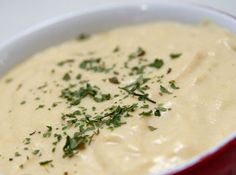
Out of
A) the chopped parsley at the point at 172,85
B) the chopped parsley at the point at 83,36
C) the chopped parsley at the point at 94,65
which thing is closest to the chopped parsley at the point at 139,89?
the chopped parsley at the point at 172,85

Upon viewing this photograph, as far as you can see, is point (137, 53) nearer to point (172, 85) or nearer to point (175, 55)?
point (175, 55)

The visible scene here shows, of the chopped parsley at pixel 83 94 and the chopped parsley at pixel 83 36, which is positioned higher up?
the chopped parsley at pixel 83 36

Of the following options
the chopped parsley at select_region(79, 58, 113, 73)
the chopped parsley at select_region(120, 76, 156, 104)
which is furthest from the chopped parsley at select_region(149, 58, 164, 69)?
the chopped parsley at select_region(79, 58, 113, 73)

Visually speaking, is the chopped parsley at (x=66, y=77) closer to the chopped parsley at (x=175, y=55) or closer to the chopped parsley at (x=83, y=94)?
the chopped parsley at (x=83, y=94)

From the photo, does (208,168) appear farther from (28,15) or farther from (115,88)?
(28,15)

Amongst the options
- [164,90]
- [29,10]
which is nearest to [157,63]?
[164,90]
